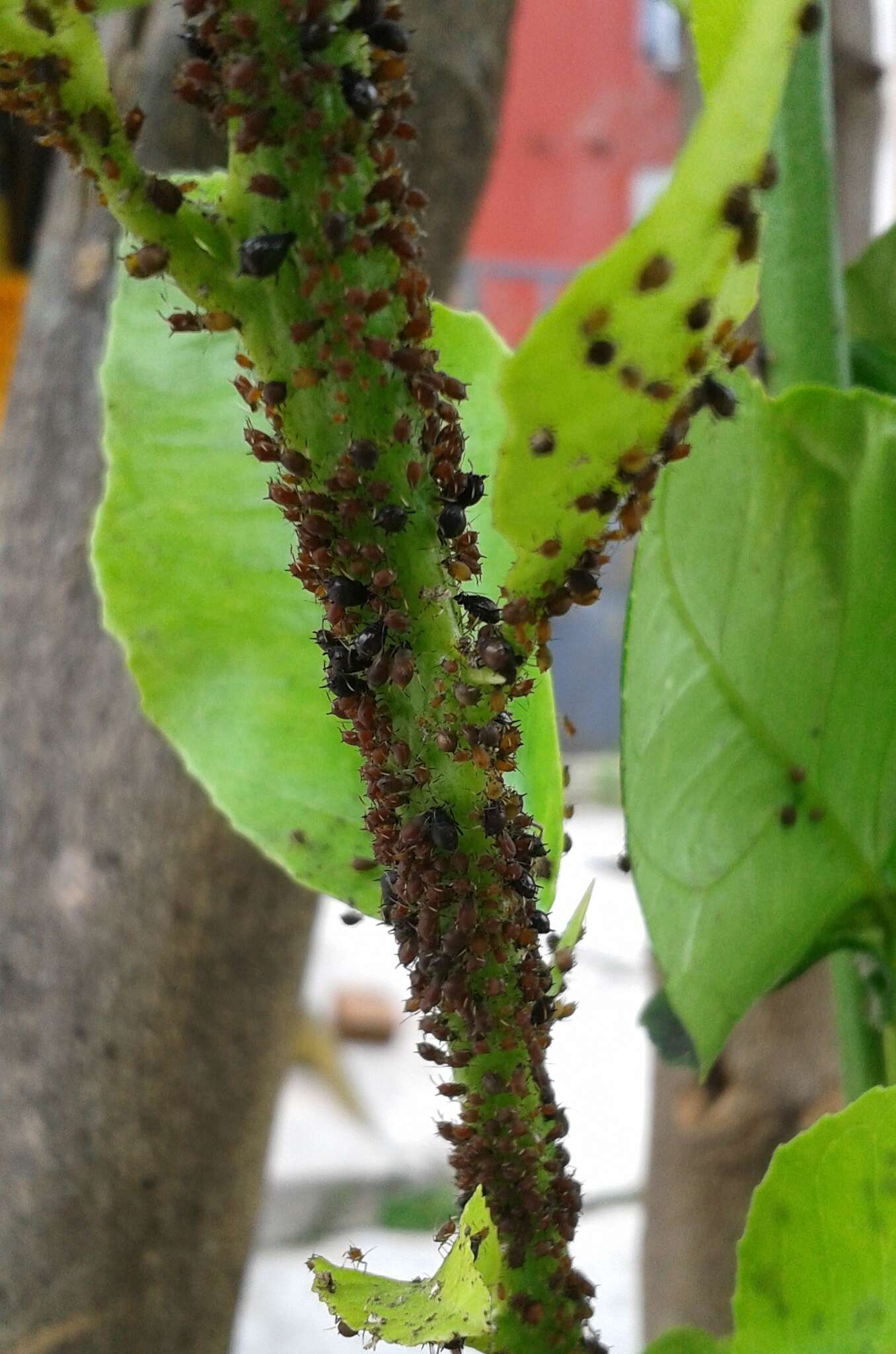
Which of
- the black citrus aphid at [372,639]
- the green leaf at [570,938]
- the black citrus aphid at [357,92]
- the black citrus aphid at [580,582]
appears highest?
the black citrus aphid at [357,92]

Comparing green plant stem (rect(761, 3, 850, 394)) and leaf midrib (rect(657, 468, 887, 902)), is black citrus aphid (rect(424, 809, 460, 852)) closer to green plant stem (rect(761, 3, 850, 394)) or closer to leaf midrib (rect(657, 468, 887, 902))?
leaf midrib (rect(657, 468, 887, 902))

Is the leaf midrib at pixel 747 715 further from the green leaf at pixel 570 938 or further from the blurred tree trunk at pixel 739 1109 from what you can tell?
the blurred tree trunk at pixel 739 1109

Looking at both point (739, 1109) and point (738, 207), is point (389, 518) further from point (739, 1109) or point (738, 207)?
point (739, 1109)

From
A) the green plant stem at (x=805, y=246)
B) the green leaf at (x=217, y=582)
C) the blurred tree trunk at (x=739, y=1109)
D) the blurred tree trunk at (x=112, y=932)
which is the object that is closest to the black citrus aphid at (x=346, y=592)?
the green leaf at (x=217, y=582)

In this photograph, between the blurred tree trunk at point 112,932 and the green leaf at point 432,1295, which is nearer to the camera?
the green leaf at point 432,1295

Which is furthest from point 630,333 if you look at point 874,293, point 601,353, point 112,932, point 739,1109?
point 739,1109

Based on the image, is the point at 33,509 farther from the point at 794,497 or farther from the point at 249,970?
the point at 794,497

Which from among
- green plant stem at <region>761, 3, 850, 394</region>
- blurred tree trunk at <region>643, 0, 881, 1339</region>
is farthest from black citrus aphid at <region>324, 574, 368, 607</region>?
blurred tree trunk at <region>643, 0, 881, 1339</region>

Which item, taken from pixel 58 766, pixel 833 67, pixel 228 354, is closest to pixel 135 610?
Answer: pixel 228 354
